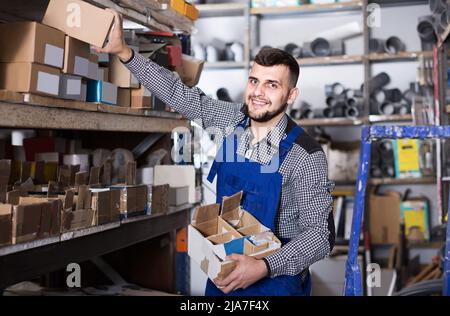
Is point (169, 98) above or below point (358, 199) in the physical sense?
above

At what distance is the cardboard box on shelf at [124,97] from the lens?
246cm

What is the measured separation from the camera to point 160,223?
2754mm

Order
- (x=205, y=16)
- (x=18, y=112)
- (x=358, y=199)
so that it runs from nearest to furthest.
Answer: (x=18, y=112) → (x=358, y=199) → (x=205, y=16)

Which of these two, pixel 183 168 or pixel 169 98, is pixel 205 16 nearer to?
pixel 183 168

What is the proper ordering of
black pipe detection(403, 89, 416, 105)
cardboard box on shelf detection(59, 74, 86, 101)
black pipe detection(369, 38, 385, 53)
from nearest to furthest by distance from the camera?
cardboard box on shelf detection(59, 74, 86, 101) → black pipe detection(403, 89, 416, 105) → black pipe detection(369, 38, 385, 53)

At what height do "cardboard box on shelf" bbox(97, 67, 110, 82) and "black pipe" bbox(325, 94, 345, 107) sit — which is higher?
"black pipe" bbox(325, 94, 345, 107)

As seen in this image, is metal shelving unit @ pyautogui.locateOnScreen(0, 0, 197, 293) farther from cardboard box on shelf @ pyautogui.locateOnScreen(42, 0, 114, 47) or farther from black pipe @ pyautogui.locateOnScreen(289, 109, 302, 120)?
black pipe @ pyautogui.locateOnScreen(289, 109, 302, 120)

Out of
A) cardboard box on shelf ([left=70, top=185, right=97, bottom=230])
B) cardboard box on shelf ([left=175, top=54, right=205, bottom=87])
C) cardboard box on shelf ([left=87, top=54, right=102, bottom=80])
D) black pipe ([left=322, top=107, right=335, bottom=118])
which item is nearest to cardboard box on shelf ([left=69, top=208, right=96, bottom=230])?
cardboard box on shelf ([left=70, top=185, right=97, bottom=230])

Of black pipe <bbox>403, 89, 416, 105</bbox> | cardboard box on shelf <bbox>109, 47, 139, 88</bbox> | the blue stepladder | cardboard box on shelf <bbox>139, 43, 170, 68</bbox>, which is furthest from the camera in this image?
black pipe <bbox>403, 89, 416, 105</bbox>

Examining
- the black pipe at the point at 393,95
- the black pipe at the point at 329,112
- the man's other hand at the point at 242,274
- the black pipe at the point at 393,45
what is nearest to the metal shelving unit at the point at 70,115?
the man's other hand at the point at 242,274

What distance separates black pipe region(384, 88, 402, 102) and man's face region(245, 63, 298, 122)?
2986mm

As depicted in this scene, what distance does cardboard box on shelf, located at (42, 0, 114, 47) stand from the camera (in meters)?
1.95
